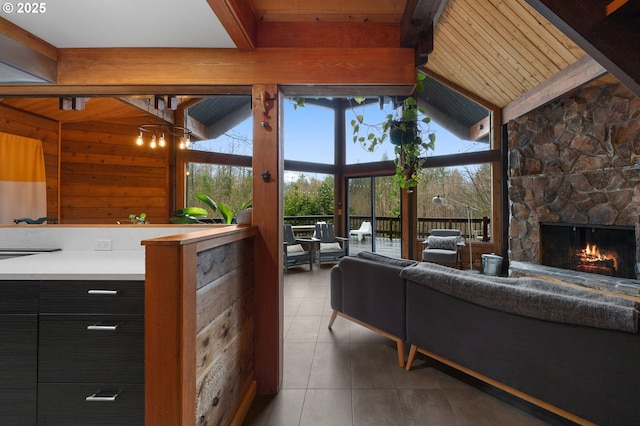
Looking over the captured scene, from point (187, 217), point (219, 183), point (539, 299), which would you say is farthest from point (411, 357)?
point (219, 183)

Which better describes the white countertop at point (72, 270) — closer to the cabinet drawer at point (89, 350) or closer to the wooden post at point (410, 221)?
the cabinet drawer at point (89, 350)

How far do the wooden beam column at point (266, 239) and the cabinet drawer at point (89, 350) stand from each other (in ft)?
2.56

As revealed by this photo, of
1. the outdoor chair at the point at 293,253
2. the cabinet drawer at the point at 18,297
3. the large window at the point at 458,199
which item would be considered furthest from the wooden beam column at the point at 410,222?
the cabinet drawer at the point at 18,297

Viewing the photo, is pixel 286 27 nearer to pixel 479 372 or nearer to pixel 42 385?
pixel 42 385

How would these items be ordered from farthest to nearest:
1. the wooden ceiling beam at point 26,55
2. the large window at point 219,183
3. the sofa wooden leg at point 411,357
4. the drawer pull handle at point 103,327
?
1. the large window at point 219,183
2. the sofa wooden leg at point 411,357
3. the wooden ceiling beam at point 26,55
4. the drawer pull handle at point 103,327

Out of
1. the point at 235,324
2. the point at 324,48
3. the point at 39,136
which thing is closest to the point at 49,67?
the point at 324,48

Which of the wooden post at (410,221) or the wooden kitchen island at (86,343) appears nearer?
the wooden kitchen island at (86,343)

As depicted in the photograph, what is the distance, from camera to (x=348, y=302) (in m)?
2.69

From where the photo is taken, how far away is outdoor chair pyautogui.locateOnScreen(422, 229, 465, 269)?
513 cm

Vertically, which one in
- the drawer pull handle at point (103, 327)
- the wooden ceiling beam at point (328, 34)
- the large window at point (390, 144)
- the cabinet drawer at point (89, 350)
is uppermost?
the large window at point (390, 144)

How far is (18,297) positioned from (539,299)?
99.3 inches

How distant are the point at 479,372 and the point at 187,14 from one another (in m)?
2.75

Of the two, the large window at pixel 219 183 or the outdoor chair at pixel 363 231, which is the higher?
the large window at pixel 219 183

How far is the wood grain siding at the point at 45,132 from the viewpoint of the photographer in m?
3.73
